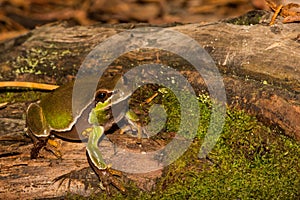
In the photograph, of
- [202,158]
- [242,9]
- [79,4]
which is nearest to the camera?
[202,158]

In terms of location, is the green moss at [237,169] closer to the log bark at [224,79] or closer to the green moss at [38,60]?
the log bark at [224,79]

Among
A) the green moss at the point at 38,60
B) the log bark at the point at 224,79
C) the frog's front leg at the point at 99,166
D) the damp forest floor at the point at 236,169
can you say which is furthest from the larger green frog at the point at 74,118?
the green moss at the point at 38,60

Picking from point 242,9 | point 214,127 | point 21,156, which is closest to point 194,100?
point 214,127

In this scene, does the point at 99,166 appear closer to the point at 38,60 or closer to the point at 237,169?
the point at 237,169

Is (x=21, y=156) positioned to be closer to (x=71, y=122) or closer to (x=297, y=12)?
(x=71, y=122)

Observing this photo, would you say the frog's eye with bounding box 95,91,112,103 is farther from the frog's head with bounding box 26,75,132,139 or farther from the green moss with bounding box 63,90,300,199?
the green moss with bounding box 63,90,300,199
